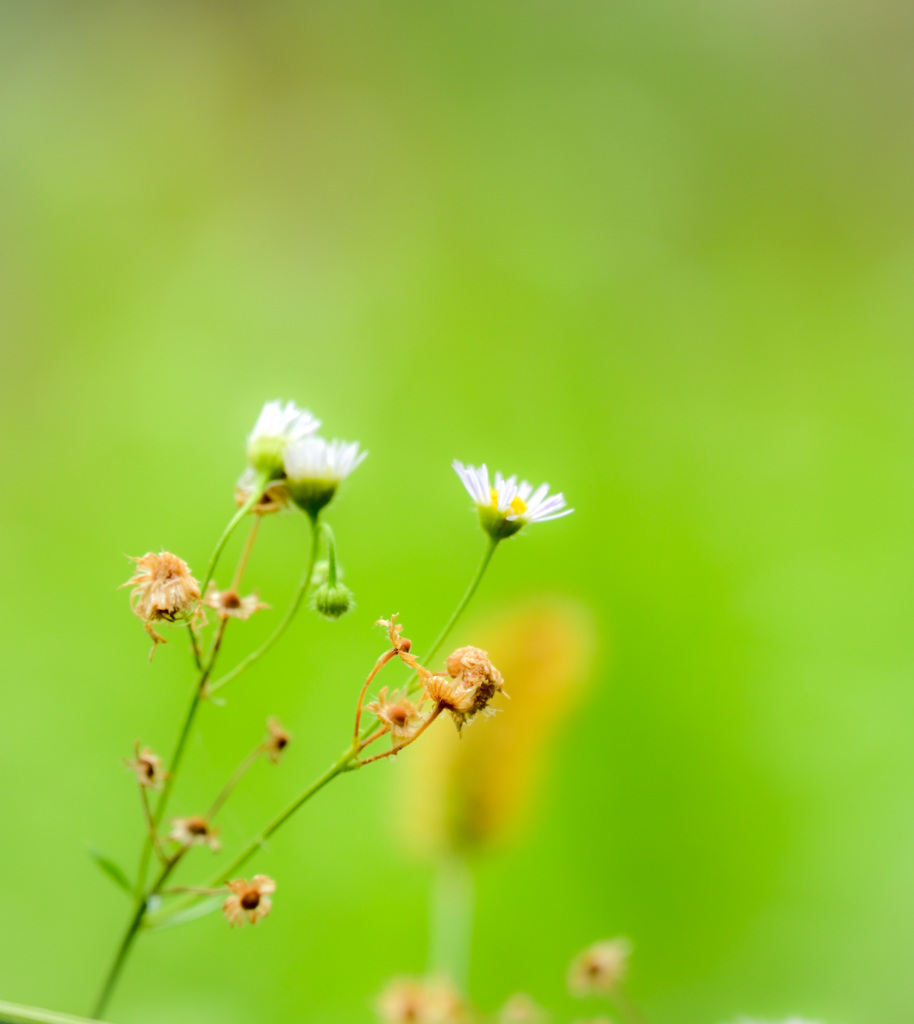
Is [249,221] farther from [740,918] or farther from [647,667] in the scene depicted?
[740,918]

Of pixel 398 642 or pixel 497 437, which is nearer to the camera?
pixel 398 642

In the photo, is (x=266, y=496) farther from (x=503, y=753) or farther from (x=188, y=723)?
(x=503, y=753)

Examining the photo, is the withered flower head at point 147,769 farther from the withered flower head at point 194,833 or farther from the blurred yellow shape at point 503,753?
the blurred yellow shape at point 503,753

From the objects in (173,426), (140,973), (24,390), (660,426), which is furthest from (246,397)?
(140,973)

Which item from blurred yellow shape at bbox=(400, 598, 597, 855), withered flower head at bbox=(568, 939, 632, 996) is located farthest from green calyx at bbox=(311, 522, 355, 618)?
blurred yellow shape at bbox=(400, 598, 597, 855)

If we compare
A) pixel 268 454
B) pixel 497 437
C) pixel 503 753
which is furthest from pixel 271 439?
pixel 497 437

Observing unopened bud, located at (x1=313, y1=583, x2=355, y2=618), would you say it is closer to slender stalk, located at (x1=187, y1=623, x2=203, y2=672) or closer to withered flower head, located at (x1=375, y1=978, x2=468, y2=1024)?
slender stalk, located at (x1=187, y1=623, x2=203, y2=672)

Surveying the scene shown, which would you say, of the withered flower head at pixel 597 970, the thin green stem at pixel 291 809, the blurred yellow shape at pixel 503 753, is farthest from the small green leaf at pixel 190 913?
the blurred yellow shape at pixel 503 753
